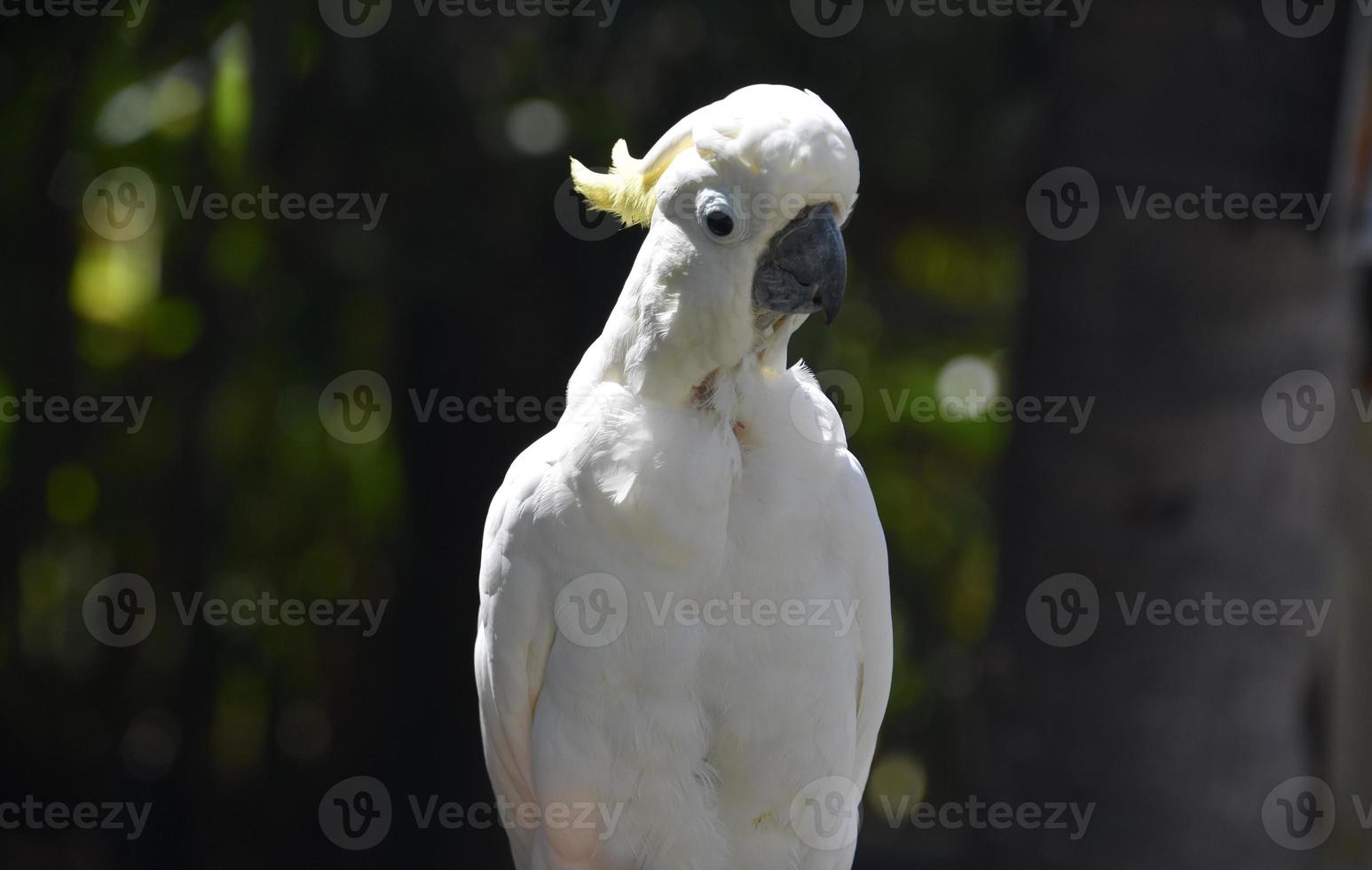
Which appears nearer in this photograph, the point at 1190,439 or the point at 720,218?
the point at 720,218

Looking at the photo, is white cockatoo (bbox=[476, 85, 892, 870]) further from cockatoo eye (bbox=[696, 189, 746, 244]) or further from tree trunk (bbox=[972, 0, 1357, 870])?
tree trunk (bbox=[972, 0, 1357, 870])

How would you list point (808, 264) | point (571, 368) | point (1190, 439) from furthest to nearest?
point (571, 368), point (1190, 439), point (808, 264)

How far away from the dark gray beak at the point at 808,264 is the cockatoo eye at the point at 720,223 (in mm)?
67

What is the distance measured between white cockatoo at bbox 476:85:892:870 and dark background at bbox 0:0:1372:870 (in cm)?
160

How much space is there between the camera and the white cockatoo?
80.0 inches

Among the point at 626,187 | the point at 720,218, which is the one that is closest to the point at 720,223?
the point at 720,218

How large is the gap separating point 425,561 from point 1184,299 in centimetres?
227

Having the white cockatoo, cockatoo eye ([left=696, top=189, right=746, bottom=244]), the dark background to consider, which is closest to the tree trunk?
the dark background

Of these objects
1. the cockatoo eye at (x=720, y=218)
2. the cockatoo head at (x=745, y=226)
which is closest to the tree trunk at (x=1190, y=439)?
the cockatoo head at (x=745, y=226)

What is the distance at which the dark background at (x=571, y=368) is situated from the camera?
3.53 meters

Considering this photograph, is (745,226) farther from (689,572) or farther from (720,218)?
(689,572)

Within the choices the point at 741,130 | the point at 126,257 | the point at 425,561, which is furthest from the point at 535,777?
the point at 126,257

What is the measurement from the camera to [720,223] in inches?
76.2

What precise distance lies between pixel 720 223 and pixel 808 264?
141 mm
